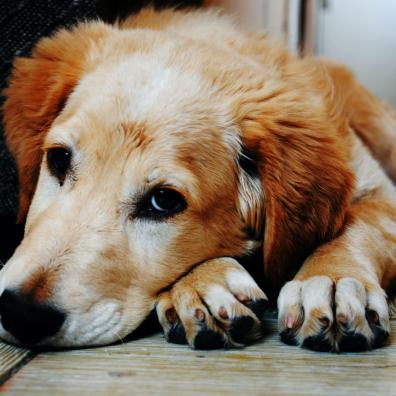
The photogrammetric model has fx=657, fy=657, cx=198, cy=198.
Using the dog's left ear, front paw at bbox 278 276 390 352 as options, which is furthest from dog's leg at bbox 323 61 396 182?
front paw at bbox 278 276 390 352

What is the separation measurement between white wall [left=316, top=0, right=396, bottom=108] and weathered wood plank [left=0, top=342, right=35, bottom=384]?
A: 30.2ft

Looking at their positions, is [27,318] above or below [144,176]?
below

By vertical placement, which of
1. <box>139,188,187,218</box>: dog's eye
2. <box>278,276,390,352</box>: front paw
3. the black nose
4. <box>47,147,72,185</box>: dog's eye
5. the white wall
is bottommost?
the white wall

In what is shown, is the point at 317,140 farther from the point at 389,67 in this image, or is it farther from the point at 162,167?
the point at 389,67

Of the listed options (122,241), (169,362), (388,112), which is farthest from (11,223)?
(388,112)

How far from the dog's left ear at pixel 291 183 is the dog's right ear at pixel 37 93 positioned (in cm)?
66

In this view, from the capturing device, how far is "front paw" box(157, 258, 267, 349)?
170 cm

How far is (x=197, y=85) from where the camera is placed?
2.11 m

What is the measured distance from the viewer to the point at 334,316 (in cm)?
171

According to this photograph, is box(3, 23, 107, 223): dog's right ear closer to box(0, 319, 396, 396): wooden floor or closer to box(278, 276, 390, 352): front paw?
box(0, 319, 396, 396): wooden floor

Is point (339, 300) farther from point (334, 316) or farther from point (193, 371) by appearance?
point (193, 371)

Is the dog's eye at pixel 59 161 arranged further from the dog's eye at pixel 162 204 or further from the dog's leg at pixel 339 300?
the dog's leg at pixel 339 300

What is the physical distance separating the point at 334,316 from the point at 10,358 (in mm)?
820

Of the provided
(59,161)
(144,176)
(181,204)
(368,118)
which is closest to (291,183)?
(181,204)
